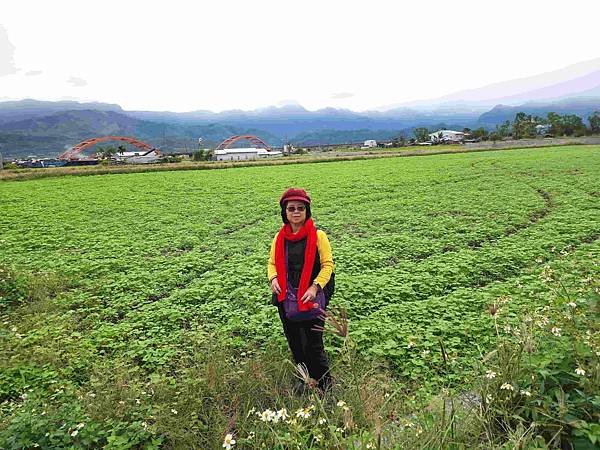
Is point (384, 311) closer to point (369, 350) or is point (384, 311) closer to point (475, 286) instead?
point (369, 350)

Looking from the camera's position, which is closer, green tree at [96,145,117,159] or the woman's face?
the woman's face

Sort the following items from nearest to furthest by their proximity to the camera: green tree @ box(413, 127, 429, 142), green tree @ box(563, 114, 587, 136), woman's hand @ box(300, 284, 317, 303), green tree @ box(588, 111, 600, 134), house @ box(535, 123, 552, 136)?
woman's hand @ box(300, 284, 317, 303), green tree @ box(563, 114, 587, 136), green tree @ box(588, 111, 600, 134), house @ box(535, 123, 552, 136), green tree @ box(413, 127, 429, 142)

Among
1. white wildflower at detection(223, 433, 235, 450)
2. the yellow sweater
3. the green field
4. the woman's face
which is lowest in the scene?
the green field

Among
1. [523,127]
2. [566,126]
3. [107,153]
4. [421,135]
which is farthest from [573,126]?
[107,153]

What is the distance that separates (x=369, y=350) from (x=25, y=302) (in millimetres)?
5783

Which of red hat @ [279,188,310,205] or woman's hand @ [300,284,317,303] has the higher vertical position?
red hat @ [279,188,310,205]

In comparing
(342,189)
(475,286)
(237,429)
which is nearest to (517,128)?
(342,189)

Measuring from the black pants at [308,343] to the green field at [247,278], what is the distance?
89 centimetres

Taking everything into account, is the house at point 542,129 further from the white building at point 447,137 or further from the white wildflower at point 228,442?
the white wildflower at point 228,442

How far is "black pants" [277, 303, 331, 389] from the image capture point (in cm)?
379

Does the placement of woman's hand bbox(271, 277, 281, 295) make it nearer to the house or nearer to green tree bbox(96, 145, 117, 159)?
the house

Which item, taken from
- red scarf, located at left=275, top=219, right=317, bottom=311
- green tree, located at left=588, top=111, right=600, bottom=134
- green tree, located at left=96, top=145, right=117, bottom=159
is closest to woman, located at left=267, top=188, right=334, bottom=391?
red scarf, located at left=275, top=219, right=317, bottom=311

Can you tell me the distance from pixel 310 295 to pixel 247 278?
4.08 meters

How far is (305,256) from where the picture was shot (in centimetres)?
363
